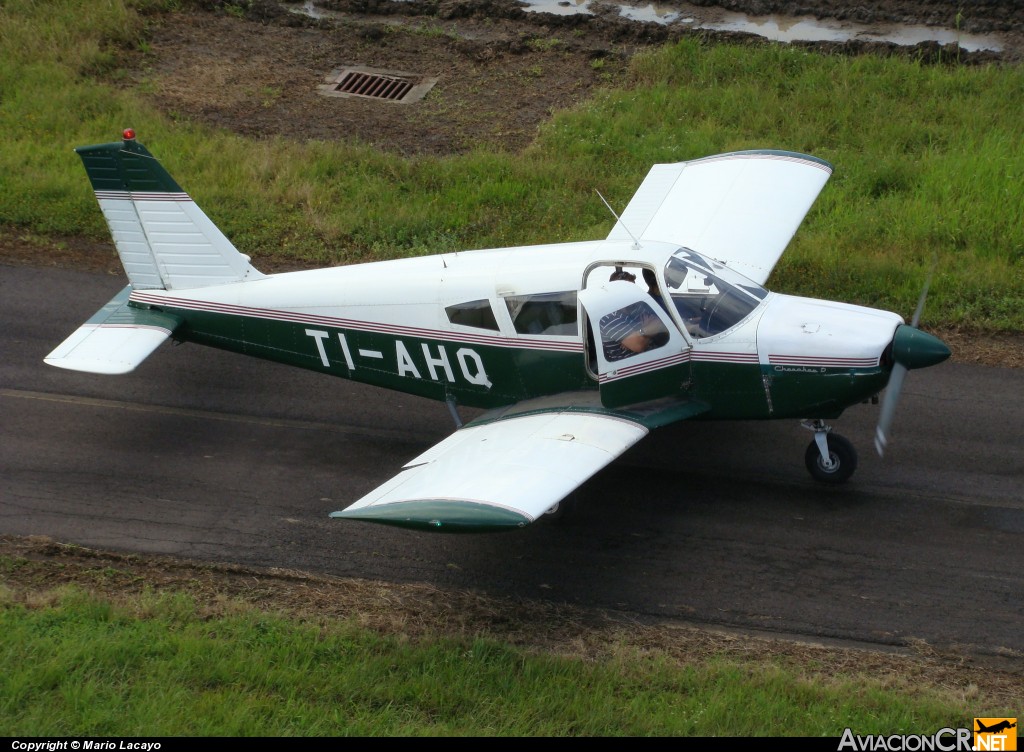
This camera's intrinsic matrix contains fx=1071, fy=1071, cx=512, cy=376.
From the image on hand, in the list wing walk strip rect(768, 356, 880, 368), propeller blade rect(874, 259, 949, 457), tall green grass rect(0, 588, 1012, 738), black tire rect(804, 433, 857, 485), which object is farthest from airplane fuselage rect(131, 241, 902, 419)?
tall green grass rect(0, 588, 1012, 738)

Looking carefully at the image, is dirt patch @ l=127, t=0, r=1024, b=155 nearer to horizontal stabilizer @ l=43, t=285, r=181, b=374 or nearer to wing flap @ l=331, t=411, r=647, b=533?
horizontal stabilizer @ l=43, t=285, r=181, b=374

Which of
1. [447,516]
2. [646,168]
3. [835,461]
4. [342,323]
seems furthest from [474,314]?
[646,168]

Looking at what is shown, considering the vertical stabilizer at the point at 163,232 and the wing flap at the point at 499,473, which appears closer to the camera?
the wing flap at the point at 499,473

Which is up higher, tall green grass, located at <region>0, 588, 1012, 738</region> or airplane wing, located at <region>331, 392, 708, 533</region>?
airplane wing, located at <region>331, 392, 708, 533</region>

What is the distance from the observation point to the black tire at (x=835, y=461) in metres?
9.87

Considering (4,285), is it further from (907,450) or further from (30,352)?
(907,450)

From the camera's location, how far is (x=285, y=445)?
10.9 metres

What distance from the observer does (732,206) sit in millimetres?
11883

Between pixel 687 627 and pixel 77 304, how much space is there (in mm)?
8626

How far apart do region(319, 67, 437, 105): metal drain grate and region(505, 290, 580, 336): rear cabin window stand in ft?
30.0

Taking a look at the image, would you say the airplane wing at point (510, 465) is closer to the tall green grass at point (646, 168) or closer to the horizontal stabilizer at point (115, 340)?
the horizontal stabilizer at point (115, 340)

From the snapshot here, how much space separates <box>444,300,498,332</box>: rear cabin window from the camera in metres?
9.86

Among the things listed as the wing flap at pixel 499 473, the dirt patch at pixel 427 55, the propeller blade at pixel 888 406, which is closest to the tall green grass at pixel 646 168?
the dirt patch at pixel 427 55

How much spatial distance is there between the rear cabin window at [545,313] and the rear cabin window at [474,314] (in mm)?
199
